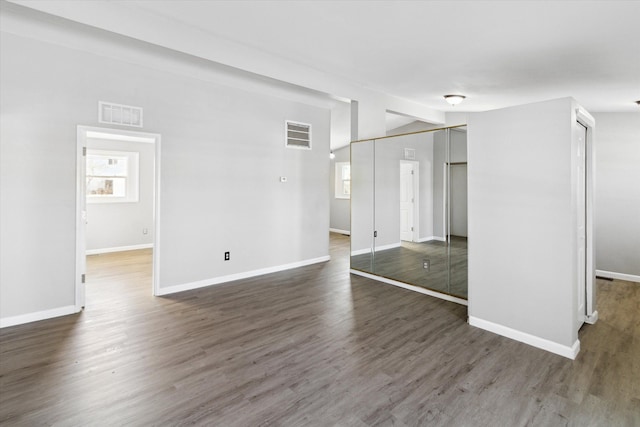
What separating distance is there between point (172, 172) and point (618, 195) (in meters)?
6.47

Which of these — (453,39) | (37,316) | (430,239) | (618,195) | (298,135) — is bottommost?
(37,316)

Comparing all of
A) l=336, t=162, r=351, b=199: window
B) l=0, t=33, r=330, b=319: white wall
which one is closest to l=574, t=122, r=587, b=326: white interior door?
l=0, t=33, r=330, b=319: white wall

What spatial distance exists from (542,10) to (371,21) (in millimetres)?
1448

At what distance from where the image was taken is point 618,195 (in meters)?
4.96

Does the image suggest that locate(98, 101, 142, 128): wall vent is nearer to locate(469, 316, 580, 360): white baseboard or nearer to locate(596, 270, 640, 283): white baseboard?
locate(469, 316, 580, 360): white baseboard

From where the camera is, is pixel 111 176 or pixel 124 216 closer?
pixel 111 176

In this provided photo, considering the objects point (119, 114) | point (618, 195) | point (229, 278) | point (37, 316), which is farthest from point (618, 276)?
point (37, 316)

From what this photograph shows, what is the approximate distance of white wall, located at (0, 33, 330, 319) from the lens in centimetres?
322

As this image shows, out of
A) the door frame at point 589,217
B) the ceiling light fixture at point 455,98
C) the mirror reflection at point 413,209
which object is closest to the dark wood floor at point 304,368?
the door frame at point 589,217

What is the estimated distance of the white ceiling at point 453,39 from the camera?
9.39 feet

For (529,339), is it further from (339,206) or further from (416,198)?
(339,206)

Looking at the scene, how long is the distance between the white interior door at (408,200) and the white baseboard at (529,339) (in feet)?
5.17

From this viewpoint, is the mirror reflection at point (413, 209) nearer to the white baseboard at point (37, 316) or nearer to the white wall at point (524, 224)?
the white wall at point (524, 224)

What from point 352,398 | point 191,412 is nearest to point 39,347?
point 191,412
